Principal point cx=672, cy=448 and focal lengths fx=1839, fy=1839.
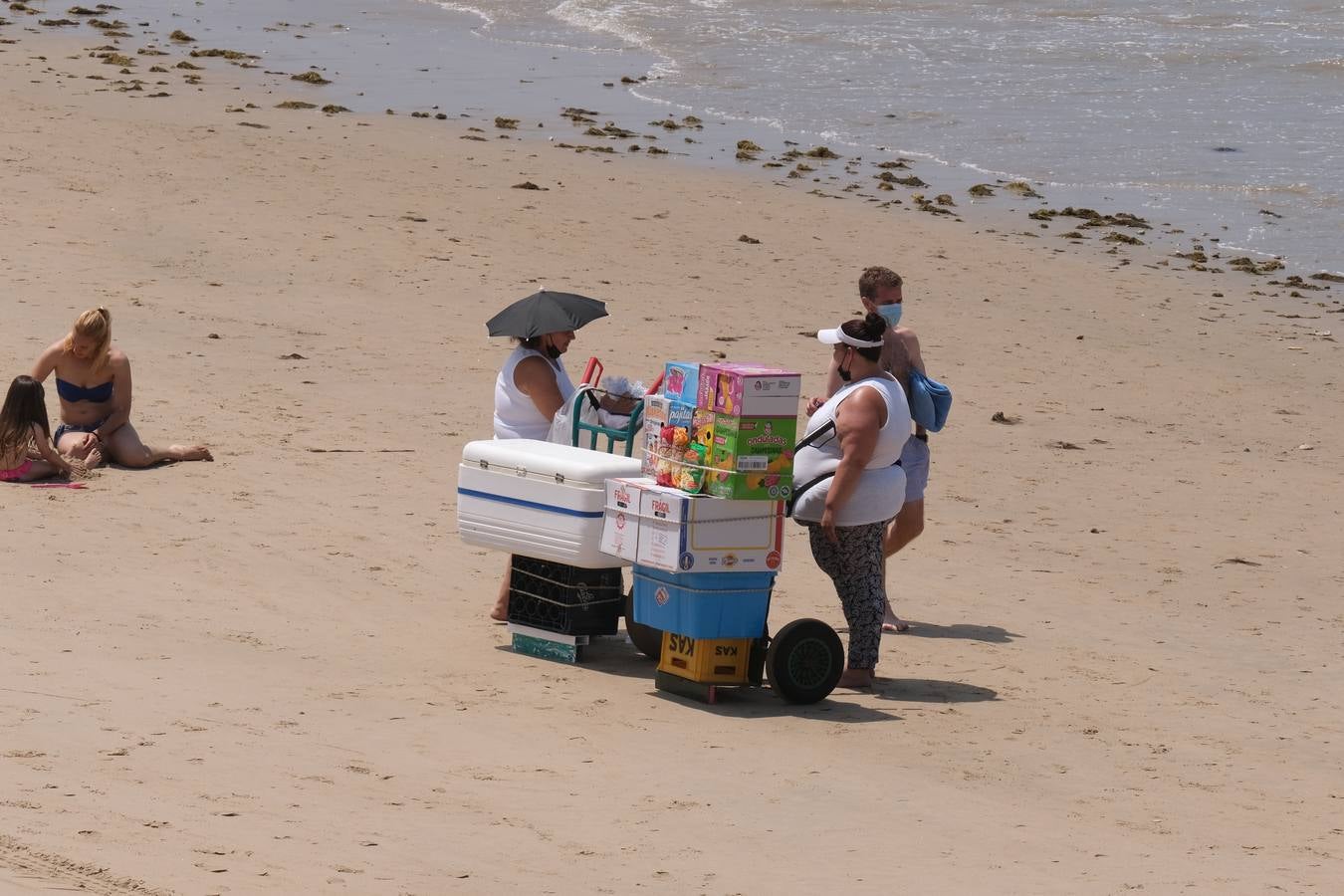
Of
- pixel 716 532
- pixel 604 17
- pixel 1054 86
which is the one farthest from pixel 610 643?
pixel 604 17

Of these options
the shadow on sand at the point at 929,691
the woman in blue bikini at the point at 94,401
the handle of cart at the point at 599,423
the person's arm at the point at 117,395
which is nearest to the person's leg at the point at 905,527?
the shadow on sand at the point at 929,691

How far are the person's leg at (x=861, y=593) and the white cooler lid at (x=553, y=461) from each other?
917 millimetres

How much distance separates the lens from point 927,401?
7934 millimetres

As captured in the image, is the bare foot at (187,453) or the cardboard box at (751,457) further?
the bare foot at (187,453)

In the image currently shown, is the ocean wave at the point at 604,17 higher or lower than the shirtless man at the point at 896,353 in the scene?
higher

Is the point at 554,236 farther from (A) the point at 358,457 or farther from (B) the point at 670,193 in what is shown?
(A) the point at 358,457

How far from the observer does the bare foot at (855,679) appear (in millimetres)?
7559

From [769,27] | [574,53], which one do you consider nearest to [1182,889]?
[574,53]

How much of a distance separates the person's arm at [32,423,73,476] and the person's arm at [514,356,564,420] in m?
3.04

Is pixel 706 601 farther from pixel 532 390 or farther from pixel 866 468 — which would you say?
pixel 532 390

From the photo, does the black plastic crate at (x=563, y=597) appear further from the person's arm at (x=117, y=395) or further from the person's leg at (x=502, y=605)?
the person's arm at (x=117, y=395)

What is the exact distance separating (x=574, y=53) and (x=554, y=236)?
43.2 ft

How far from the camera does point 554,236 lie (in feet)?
54.1

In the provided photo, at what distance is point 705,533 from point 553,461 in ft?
2.50
